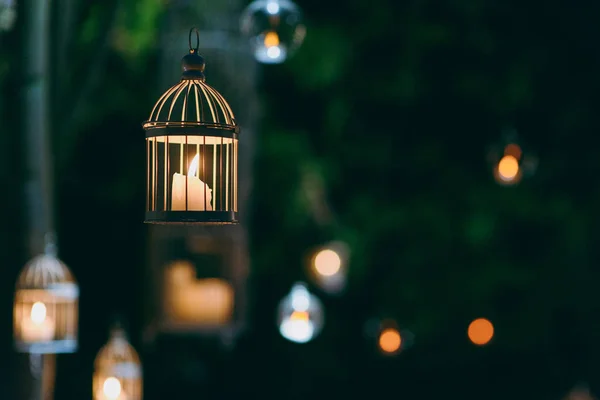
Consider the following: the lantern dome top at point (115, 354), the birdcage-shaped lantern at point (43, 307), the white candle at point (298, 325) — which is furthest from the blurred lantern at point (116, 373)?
the white candle at point (298, 325)

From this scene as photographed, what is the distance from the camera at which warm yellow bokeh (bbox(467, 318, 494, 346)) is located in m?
13.7

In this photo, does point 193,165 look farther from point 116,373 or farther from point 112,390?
point 116,373

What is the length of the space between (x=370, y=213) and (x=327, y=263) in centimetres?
89

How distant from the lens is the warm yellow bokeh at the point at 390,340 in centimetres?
1210

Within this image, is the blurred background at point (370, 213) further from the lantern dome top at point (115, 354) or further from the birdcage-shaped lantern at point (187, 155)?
the birdcage-shaped lantern at point (187, 155)

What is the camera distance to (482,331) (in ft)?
45.2

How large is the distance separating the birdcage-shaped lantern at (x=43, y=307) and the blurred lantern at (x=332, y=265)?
544 cm

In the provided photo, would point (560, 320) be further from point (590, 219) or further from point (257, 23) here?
point (257, 23)

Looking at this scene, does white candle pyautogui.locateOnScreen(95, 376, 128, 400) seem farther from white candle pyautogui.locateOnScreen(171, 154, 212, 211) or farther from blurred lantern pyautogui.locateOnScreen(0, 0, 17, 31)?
white candle pyautogui.locateOnScreen(171, 154, 212, 211)

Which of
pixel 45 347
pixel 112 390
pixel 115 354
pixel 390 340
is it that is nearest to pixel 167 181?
pixel 45 347

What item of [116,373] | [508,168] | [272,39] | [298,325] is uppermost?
[272,39]

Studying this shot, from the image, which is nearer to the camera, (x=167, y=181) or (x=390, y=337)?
(x=167, y=181)

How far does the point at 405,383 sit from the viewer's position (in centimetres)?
1562

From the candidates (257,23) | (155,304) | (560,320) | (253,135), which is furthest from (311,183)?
(257,23)
